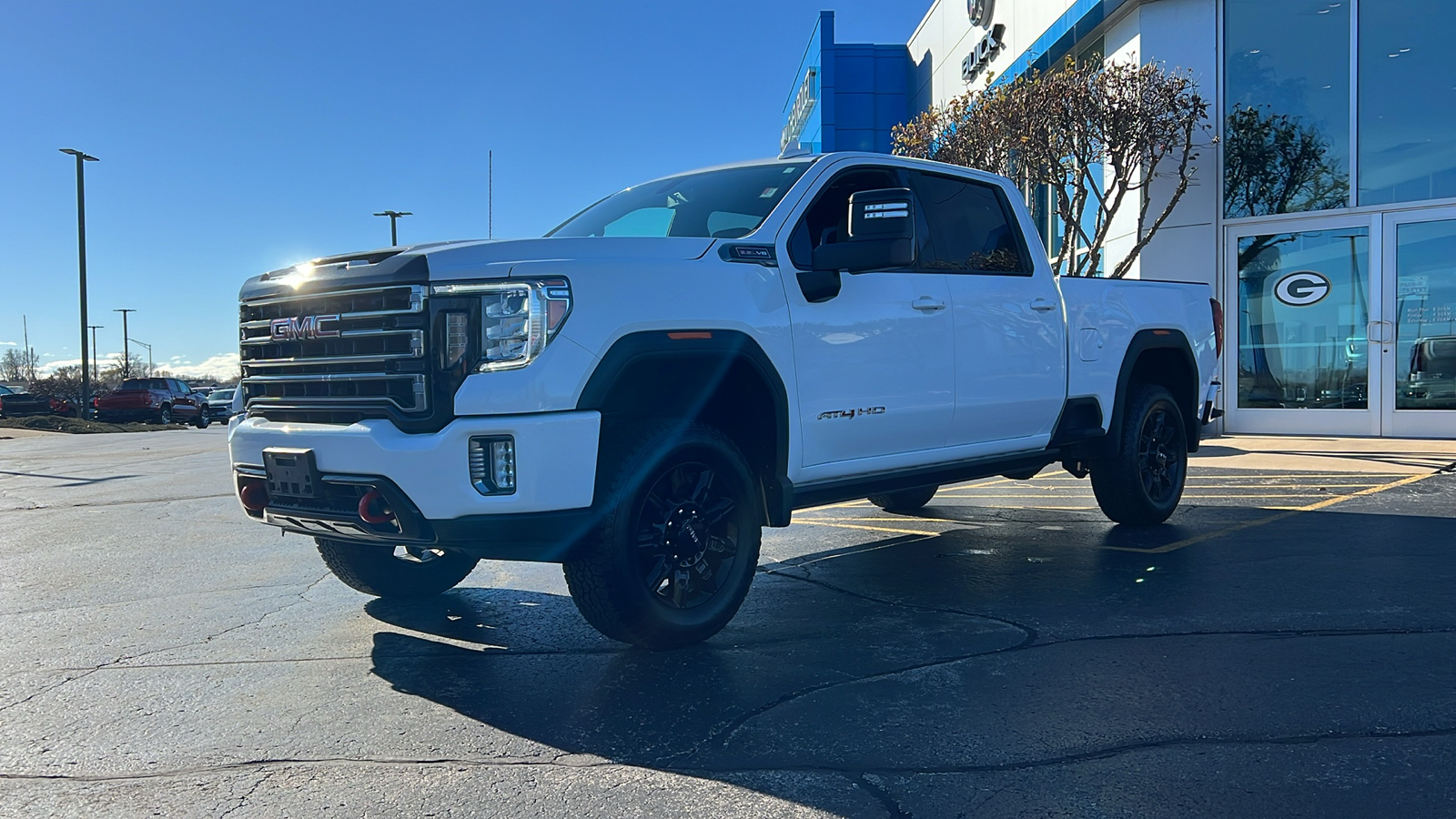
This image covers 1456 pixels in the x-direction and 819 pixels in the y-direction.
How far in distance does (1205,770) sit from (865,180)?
10.9 ft

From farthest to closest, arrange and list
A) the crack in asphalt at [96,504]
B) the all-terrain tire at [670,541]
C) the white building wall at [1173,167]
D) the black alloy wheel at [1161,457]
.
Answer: the white building wall at [1173,167], the crack in asphalt at [96,504], the black alloy wheel at [1161,457], the all-terrain tire at [670,541]

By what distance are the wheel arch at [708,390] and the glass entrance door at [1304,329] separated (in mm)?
13261

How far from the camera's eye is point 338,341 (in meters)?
4.22

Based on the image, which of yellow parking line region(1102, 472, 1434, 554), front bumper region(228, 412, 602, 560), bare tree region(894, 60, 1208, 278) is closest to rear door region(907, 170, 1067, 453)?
yellow parking line region(1102, 472, 1434, 554)

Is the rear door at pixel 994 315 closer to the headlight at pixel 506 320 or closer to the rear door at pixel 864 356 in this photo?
the rear door at pixel 864 356

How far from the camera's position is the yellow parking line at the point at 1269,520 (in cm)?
659

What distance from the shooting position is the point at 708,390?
4.44 meters

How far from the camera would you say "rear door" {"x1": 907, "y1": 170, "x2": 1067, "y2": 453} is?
562 centimetres

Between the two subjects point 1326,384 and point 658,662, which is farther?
point 1326,384

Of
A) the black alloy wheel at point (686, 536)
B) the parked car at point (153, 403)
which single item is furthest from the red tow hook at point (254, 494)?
the parked car at point (153, 403)

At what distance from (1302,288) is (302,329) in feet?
48.8

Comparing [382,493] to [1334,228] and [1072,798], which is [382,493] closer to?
[1072,798]

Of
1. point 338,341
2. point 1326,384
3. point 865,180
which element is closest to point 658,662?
point 338,341

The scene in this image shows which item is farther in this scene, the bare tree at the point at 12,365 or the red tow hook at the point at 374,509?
the bare tree at the point at 12,365
